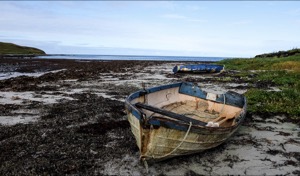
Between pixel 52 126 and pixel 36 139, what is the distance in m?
1.25

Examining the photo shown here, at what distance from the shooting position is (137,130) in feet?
18.9

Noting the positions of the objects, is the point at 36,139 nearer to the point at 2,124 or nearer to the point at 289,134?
the point at 2,124

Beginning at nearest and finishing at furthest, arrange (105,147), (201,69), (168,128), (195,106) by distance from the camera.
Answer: (168,128) → (105,147) → (195,106) → (201,69)

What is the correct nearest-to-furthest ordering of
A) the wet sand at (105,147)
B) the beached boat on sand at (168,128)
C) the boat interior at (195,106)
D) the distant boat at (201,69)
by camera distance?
the beached boat on sand at (168,128)
the wet sand at (105,147)
the boat interior at (195,106)
the distant boat at (201,69)

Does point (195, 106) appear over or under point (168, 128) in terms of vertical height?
under

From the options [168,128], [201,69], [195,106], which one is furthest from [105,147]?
[201,69]

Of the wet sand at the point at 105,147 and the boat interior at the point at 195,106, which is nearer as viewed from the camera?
the wet sand at the point at 105,147

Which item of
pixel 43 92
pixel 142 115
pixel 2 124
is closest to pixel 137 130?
pixel 142 115

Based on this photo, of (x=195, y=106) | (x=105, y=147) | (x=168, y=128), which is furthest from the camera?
(x=195, y=106)

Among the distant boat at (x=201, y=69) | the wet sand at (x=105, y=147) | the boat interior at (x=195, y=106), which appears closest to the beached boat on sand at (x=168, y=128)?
the boat interior at (x=195, y=106)

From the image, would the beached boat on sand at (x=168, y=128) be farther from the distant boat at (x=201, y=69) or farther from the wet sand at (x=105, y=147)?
the distant boat at (x=201, y=69)

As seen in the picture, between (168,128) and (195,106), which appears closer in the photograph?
(168,128)

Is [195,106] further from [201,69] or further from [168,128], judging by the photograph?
[201,69]

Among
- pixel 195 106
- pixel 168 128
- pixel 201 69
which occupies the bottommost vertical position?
pixel 195 106
